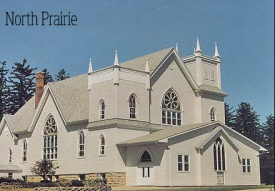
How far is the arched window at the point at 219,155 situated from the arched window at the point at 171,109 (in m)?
6.50

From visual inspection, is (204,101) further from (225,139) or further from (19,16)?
(19,16)

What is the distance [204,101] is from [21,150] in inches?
870

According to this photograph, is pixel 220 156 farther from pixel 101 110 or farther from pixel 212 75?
pixel 212 75

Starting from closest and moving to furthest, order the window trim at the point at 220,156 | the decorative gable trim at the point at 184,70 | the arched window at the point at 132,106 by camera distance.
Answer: the window trim at the point at 220,156 < the arched window at the point at 132,106 < the decorative gable trim at the point at 184,70

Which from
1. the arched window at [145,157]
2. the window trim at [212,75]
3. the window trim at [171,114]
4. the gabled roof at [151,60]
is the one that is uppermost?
the gabled roof at [151,60]

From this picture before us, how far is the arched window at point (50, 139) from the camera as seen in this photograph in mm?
50531

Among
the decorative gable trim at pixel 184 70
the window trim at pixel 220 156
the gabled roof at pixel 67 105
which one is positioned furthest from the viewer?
the decorative gable trim at pixel 184 70

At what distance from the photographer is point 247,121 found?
72.1 m

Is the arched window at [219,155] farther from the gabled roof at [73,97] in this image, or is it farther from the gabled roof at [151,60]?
the gabled roof at [73,97]

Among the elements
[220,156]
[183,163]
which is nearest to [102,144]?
[183,163]

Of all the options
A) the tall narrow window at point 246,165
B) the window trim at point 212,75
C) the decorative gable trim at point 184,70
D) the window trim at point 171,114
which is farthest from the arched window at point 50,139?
the tall narrow window at point 246,165

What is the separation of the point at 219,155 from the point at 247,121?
105 ft

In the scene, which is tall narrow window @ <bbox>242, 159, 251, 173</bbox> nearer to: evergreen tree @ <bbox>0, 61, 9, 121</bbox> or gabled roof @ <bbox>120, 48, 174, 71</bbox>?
gabled roof @ <bbox>120, 48, 174, 71</bbox>

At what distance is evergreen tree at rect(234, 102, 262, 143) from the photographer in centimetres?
7081
